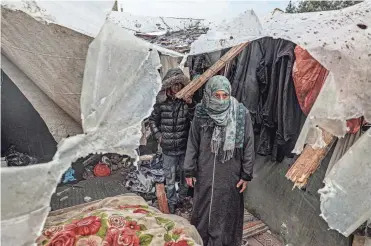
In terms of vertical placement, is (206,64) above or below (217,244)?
above

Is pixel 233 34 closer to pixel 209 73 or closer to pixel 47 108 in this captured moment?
pixel 209 73

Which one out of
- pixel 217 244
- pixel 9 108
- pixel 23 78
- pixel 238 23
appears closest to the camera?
pixel 23 78

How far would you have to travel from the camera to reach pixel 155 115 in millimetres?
4301

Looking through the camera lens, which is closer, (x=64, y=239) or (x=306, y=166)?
(x=64, y=239)

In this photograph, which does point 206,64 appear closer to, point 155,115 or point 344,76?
point 155,115

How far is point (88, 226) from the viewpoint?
8.15 ft

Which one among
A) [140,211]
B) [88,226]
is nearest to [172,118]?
[140,211]

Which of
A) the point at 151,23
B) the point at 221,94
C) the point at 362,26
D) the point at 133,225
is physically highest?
the point at 362,26

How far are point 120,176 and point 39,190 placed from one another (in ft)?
14.8

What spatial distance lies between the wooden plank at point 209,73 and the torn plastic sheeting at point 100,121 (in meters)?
1.81

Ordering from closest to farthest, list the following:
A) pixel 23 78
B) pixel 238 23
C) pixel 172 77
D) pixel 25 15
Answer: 1. pixel 25 15
2. pixel 23 78
3. pixel 238 23
4. pixel 172 77

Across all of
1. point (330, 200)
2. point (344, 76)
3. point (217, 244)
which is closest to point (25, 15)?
point (344, 76)

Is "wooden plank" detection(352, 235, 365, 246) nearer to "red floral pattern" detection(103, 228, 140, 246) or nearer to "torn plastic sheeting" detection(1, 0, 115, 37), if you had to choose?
"red floral pattern" detection(103, 228, 140, 246)

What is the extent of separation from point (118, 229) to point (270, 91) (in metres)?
2.19
